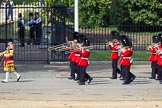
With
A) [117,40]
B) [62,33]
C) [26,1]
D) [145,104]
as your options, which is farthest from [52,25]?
[145,104]

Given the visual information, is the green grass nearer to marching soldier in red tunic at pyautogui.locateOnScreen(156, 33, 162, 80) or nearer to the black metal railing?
the black metal railing

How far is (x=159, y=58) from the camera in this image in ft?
62.2

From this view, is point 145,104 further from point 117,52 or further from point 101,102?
point 117,52

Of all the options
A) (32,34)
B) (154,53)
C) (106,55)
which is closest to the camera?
(154,53)

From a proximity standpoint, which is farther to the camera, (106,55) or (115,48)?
(106,55)

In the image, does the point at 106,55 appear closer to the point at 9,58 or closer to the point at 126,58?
the point at 126,58

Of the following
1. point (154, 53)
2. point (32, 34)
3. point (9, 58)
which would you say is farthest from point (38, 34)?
point (9, 58)

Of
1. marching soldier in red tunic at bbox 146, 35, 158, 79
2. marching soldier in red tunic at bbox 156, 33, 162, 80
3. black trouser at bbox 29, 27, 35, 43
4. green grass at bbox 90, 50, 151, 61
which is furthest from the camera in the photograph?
black trouser at bbox 29, 27, 35, 43

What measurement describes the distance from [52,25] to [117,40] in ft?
20.0

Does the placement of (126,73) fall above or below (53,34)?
below

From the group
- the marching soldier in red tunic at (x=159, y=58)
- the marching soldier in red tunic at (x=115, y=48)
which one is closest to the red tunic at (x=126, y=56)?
the marching soldier in red tunic at (x=159, y=58)

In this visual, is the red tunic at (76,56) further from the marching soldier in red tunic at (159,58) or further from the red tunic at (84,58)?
the marching soldier in red tunic at (159,58)

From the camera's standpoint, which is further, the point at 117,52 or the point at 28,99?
the point at 117,52

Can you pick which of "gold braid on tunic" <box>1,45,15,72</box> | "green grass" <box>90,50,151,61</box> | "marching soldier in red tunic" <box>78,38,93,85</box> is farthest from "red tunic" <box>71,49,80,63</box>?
"green grass" <box>90,50,151,61</box>
